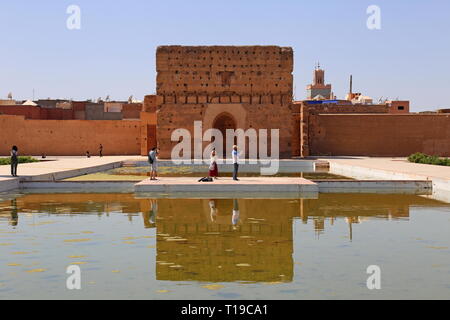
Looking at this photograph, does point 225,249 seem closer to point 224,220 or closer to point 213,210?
point 224,220

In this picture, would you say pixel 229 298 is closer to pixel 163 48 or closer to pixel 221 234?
pixel 221 234

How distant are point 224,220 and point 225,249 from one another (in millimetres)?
2410

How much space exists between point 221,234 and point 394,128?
1000 inches

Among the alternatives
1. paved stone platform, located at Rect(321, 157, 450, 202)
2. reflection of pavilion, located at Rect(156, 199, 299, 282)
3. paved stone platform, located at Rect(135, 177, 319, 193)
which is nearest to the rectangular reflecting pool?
reflection of pavilion, located at Rect(156, 199, 299, 282)

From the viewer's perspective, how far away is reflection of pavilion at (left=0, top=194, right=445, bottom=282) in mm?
6938

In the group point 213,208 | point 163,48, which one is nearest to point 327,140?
point 163,48

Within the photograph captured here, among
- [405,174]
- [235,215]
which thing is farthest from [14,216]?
[405,174]

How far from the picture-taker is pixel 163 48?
29062 mm

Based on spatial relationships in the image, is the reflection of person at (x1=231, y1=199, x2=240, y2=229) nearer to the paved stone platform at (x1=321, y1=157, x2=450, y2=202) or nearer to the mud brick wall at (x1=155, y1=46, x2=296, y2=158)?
the paved stone platform at (x1=321, y1=157, x2=450, y2=202)

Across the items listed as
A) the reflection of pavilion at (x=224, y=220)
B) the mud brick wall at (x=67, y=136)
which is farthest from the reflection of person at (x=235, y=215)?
the mud brick wall at (x=67, y=136)

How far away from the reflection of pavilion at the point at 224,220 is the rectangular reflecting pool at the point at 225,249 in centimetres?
2

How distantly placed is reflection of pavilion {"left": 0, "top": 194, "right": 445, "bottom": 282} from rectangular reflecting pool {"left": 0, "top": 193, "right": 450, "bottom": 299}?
0.02 m

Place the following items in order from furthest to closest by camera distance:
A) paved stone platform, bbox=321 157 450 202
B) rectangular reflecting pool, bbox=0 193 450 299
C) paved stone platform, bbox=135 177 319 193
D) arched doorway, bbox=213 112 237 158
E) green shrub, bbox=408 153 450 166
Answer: arched doorway, bbox=213 112 237 158, green shrub, bbox=408 153 450 166, paved stone platform, bbox=321 157 450 202, paved stone platform, bbox=135 177 319 193, rectangular reflecting pool, bbox=0 193 450 299
